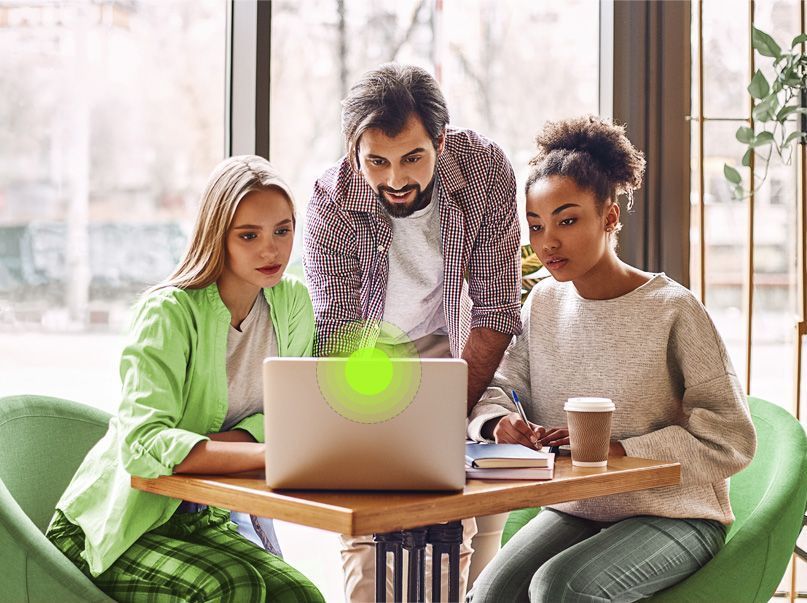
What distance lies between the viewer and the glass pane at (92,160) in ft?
8.61

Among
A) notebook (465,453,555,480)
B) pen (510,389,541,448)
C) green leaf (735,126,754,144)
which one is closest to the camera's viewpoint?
notebook (465,453,555,480)

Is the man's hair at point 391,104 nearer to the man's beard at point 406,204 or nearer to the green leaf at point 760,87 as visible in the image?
the man's beard at point 406,204

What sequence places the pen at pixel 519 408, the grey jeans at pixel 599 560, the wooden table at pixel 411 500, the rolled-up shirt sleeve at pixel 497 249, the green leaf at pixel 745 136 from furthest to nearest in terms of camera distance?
the green leaf at pixel 745 136 < the rolled-up shirt sleeve at pixel 497 249 < the pen at pixel 519 408 < the grey jeans at pixel 599 560 < the wooden table at pixel 411 500

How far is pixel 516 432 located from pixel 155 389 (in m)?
0.64

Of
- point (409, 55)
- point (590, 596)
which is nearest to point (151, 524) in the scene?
point (590, 596)

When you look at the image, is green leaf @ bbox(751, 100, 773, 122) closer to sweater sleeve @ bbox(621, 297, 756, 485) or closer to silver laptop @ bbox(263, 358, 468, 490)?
sweater sleeve @ bbox(621, 297, 756, 485)

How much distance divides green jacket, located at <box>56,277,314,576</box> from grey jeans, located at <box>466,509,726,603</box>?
0.54m

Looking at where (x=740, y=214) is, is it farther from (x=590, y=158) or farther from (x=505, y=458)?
(x=505, y=458)

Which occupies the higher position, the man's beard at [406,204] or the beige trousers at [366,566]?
the man's beard at [406,204]

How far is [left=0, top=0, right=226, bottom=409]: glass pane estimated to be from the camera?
2.62 m

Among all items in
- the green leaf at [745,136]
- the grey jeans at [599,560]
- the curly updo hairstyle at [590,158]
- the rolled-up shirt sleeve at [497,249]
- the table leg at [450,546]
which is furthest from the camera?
the green leaf at [745,136]

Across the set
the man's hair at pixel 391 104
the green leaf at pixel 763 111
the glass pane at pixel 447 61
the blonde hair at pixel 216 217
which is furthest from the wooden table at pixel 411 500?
the glass pane at pixel 447 61

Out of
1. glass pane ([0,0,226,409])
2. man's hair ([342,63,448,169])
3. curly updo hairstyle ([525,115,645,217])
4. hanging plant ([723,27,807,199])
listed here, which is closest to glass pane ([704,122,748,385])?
hanging plant ([723,27,807,199])

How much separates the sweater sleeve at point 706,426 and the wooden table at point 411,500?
113mm
